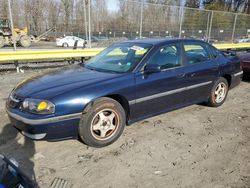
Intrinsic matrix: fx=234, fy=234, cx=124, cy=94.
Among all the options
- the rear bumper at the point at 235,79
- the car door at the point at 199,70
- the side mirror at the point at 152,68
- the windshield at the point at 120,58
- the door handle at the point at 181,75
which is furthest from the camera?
the rear bumper at the point at 235,79

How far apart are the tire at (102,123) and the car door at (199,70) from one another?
1.62 metres

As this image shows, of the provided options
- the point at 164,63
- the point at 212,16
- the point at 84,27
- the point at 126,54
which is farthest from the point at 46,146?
the point at 212,16

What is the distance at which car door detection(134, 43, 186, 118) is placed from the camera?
12.4ft

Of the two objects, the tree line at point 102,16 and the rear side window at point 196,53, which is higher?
the tree line at point 102,16

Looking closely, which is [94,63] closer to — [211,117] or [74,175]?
[74,175]

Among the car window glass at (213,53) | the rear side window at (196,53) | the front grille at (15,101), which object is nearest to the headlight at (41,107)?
the front grille at (15,101)

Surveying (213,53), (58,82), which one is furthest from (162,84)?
(213,53)

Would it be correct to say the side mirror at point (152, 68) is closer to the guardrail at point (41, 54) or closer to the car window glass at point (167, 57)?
the car window glass at point (167, 57)

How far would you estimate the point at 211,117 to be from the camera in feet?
15.2

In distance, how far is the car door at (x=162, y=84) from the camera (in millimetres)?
3765

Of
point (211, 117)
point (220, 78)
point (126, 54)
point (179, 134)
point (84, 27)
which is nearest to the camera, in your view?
point (179, 134)

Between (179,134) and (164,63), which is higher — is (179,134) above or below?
below

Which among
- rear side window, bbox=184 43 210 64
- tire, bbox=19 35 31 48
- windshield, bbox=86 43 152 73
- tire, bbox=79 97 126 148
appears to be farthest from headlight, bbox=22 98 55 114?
tire, bbox=19 35 31 48

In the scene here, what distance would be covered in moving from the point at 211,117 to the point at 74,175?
3001 mm
